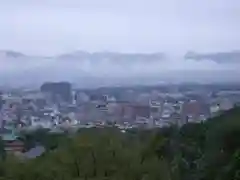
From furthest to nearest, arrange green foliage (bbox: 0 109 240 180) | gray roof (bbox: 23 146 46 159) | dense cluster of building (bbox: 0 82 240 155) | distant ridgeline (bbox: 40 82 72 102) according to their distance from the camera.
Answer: distant ridgeline (bbox: 40 82 72 102), dense cluster of building (bbox: 0 82 240 155), gray roof (bbox: 23 146 46 159), green foliage (bbox: 0 109 240 180)

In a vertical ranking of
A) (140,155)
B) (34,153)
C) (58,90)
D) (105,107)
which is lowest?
(34,153)

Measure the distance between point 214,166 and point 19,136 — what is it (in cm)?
326

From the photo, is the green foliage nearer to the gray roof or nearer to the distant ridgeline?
the gray roof

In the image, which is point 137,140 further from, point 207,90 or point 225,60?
point 225,60

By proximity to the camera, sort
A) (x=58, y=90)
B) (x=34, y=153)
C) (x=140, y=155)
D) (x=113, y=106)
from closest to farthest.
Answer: (x=140, y=155) → (x=34, y=153) → (x=113, y=106) → (x=58, y=90)

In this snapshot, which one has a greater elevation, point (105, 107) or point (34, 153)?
point (105, 107)

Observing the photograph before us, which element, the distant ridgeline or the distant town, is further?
the distant ridgeline

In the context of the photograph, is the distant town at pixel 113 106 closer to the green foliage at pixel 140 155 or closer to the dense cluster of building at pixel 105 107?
the dense cluster of building at pixel 105 107

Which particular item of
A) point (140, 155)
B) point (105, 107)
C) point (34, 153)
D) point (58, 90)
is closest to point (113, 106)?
point (105, 107)

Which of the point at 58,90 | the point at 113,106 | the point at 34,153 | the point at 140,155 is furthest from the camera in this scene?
the point at 58,90

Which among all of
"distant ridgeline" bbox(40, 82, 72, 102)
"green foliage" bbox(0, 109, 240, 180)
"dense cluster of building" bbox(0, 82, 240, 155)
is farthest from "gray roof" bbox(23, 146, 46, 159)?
"distant ridgeline" bbox(40, 82, 72, 102)

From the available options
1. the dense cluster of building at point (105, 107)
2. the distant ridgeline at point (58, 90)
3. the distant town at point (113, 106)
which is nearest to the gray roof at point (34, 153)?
the dense cluster of building at point (105, 107)

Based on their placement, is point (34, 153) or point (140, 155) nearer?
point (140, 155)

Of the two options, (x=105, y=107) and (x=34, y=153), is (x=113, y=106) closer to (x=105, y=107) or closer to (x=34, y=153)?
(x=105, y=107)
